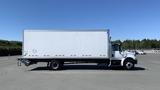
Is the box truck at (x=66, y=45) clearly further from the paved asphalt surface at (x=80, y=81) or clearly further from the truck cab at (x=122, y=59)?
the paved asphalt surface at (x=80, y=81)

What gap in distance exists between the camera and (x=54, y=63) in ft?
69.3

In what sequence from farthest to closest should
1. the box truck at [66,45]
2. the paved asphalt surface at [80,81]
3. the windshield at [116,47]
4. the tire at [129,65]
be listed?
the windshield at [116,47], the tire at [129,65], the box truck at [66,45], the paved asphalt surface at [80,81]

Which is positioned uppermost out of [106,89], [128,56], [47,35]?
[47,35]

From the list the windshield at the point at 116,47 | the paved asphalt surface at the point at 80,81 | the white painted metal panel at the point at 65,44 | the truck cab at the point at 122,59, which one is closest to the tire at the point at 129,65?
the truck cab at the point at 122,59

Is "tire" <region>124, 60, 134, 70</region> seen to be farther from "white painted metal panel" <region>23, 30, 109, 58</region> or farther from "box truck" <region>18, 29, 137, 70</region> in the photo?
"white painted metal panel" <region>23, 30, 109, 58</region>

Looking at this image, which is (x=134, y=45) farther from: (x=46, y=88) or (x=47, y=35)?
(x=46, y=88)

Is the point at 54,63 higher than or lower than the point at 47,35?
lower

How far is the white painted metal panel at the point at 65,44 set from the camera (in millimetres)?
20875

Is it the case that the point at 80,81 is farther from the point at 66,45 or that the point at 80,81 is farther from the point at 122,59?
the point at 122,59

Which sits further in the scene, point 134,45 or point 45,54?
point 134,45

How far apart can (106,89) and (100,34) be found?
10470 millimetres

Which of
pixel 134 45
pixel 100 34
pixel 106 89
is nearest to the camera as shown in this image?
pixel 106 89

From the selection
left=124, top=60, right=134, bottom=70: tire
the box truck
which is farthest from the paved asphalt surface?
the box truck

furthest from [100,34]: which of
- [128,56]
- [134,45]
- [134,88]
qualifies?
[134,45]
